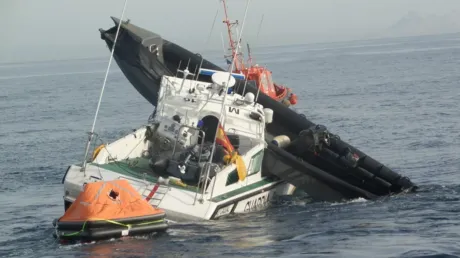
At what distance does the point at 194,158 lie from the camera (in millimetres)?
19234

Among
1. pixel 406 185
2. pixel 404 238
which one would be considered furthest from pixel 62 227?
pixel 406 185

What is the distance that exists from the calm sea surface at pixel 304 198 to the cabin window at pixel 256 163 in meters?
1.12

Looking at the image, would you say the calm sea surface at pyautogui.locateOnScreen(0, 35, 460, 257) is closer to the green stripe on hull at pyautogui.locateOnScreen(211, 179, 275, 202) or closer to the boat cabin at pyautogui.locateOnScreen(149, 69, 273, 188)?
the green stripe on hull at pyautogui.locateOnScreen(211, 179, 275, 202)

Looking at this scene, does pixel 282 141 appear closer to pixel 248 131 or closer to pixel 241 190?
pixel 248 131

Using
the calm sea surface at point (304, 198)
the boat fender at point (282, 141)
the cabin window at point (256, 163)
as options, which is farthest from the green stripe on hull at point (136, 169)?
the boat fender at point (282, 141)

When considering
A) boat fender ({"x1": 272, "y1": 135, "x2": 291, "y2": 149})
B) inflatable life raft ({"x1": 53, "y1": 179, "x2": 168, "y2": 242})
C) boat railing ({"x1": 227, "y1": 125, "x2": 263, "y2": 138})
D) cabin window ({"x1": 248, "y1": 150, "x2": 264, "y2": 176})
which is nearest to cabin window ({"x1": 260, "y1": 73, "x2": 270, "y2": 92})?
boat fender ({"x1": 272, "y1": 135, "x2": 291, "y2": 149})

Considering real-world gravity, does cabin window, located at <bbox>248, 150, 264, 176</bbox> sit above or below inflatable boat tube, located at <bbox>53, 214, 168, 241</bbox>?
above

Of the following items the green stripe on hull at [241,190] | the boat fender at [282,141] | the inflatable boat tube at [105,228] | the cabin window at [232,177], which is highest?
the boat fender at [282,141]

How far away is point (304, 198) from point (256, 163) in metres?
2.45

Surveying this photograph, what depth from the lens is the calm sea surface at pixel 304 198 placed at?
15.3m

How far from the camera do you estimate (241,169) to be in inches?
746

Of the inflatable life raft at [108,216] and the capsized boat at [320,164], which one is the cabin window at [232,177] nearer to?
the capsized boat at [320,164]

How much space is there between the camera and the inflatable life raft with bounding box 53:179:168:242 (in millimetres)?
15117

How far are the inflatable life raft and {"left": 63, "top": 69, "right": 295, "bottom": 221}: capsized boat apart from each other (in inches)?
42.9
